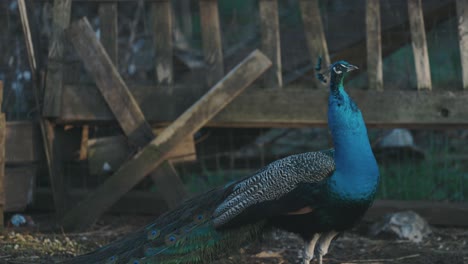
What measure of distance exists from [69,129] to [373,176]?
295 centimetres

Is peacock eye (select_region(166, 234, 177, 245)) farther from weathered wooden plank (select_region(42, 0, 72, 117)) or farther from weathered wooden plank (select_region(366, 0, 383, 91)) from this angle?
weathered wooden plank (select_region(366, 0, 383, 91))

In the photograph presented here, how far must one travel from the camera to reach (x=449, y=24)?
6.80m

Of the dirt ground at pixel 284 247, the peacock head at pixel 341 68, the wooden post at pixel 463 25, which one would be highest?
the wooden post at pixel 463 25

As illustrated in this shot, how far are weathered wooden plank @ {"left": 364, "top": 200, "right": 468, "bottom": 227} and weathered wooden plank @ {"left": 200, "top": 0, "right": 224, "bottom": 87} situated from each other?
161cm

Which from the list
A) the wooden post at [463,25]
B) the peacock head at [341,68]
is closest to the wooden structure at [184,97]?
the wooden post at [463,25]

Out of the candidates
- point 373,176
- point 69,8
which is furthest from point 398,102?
point 69,8

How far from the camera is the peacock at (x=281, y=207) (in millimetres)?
4672

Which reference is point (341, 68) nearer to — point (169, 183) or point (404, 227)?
point (404, 227)

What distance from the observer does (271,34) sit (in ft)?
20.2

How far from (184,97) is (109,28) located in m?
0.78

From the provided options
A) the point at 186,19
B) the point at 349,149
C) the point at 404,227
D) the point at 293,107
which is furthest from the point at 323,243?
the point at 186,19

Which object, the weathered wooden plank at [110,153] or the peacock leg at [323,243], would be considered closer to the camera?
the peacock leg at [323,243]

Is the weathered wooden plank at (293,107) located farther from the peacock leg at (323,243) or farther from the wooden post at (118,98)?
the peacock leg at (323,243)

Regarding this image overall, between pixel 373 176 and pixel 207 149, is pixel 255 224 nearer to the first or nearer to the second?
pixel 373 176
